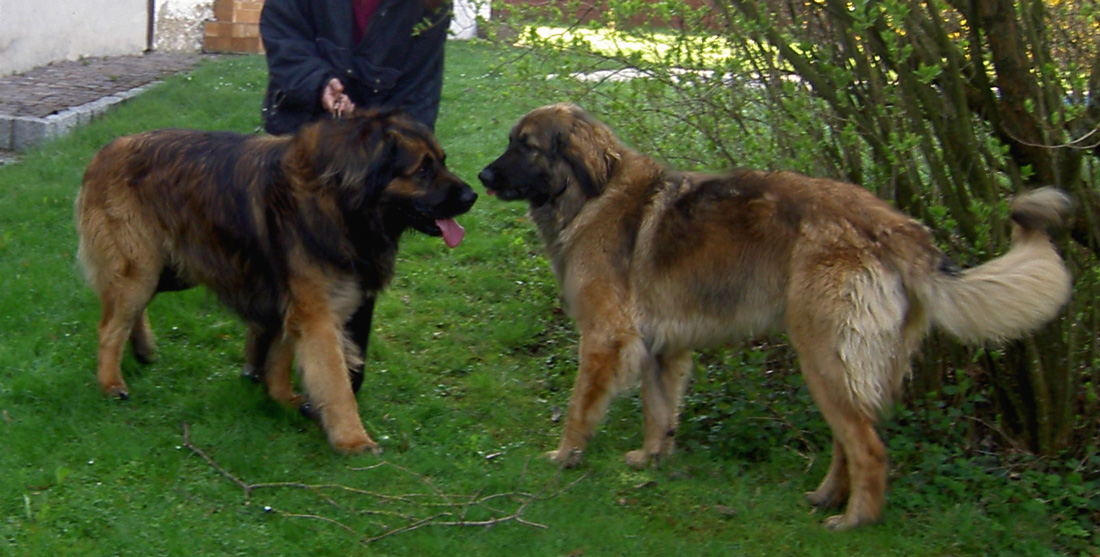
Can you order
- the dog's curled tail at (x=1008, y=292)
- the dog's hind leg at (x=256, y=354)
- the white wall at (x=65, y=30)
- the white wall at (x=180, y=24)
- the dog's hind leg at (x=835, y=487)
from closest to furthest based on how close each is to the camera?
the dog's curled tail at (x=1008, y=292) < the dog's hind leg at (x=835, y=487) < the dog's hind leg at (x=256, y=354) < the white wall at (x=65, y=30) < the white wall at (x=180, y=24)

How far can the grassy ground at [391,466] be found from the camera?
4195 millimetres

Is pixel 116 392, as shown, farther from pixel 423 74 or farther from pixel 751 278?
pixel 751 278

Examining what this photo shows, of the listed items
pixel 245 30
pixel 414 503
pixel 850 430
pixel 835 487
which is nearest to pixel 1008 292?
pixel 850 430

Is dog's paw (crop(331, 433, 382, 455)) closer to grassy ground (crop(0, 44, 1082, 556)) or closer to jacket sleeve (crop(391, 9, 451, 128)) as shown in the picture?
grassy ground (crop(0, 44, 1082, 556))

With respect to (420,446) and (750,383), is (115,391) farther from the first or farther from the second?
(750,383)

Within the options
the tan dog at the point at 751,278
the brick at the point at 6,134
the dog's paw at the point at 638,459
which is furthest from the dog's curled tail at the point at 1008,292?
the brick at the point at 6,134

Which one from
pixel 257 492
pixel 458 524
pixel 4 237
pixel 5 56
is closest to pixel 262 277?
pixel 257 492

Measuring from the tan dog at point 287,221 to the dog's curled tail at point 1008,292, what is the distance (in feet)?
6.93

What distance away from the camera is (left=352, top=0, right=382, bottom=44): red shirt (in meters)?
5.22

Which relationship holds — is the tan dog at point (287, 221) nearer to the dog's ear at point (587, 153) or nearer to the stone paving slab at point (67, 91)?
the dog's ear at point (587, 153)

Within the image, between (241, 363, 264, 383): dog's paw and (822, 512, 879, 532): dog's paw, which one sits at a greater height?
(822, 512, 879, 532): dog's paw

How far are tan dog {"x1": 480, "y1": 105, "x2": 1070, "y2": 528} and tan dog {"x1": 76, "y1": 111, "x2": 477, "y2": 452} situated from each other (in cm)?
51

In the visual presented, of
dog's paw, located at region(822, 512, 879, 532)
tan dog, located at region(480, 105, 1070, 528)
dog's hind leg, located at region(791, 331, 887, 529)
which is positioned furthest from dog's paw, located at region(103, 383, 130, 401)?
dog's paw, located at region(822, 512, 879, 532)

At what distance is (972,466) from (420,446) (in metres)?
2.52
